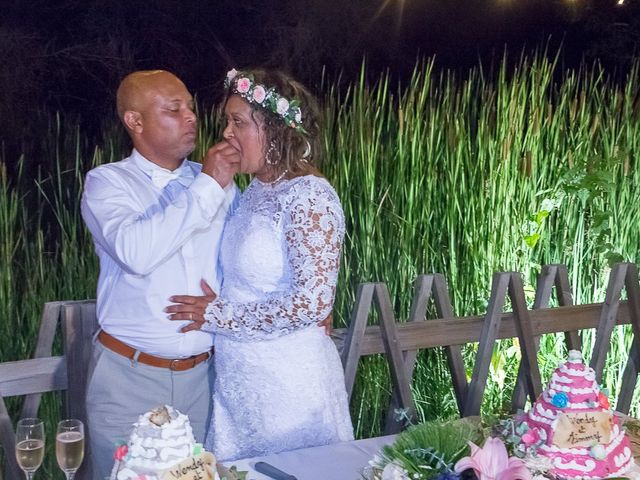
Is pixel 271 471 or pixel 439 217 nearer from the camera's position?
pixel 271 471

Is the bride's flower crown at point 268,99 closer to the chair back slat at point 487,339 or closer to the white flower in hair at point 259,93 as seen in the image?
the white flower in hair at point 259,93

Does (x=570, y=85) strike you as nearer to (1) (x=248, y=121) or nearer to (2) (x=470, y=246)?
(2) (x=470, y=246)

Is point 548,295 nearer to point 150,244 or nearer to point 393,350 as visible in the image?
point 393,350

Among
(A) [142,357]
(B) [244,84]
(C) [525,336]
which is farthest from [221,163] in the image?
(C) [525,336]

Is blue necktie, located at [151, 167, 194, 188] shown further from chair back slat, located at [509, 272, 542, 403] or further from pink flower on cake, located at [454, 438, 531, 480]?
chair back slat, located at [509, 272, 542, 403]

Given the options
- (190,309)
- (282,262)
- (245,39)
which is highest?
(245,39)

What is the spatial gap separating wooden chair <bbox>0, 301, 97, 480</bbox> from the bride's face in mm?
639

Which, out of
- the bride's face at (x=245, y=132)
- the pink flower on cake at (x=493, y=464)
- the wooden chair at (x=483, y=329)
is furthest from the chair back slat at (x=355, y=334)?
the pink flower on cake at (x=493, y=464)

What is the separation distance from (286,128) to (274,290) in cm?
37

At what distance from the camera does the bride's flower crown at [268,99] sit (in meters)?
1.77

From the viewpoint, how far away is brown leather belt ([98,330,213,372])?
1.86m

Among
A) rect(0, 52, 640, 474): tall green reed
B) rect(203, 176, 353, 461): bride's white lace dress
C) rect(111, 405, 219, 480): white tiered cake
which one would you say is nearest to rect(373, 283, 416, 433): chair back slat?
rect(0, 52, 640, 474): tall green reed

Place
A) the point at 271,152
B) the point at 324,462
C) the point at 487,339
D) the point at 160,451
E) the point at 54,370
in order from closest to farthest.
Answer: the point at 160,451
the point at 324,462
the point at 271,152
the point at 54,370
the point at 487,339

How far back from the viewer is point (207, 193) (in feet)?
5.73
